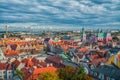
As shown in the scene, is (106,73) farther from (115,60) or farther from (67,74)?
(115,60)

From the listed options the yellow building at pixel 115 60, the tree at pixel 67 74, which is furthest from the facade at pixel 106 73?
the tree at pixel 67 74

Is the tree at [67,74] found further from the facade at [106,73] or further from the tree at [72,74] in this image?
the facade at [106,73]

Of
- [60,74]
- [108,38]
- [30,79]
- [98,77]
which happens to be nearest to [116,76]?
[98,77]

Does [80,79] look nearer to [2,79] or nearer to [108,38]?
[2,79]

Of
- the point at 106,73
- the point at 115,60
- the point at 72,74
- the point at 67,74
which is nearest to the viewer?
the point at 72,74

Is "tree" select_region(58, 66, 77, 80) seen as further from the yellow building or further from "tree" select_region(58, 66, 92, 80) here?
the yellow building

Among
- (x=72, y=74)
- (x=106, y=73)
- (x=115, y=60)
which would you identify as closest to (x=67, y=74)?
(x=72, y=74)

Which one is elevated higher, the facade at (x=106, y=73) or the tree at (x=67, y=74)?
the tree at (x=67, y=74)

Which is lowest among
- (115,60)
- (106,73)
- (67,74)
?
(106,73)

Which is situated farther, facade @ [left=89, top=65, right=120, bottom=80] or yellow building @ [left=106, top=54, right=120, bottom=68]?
yellow building @ [left=106, top=54, right=120, bottom=68]

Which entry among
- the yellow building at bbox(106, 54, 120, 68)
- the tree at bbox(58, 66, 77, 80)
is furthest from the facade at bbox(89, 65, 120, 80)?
the tree at bbox(58, 66, 77, 80)

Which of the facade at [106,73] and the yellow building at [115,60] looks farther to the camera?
the yellow building at [115,60]
